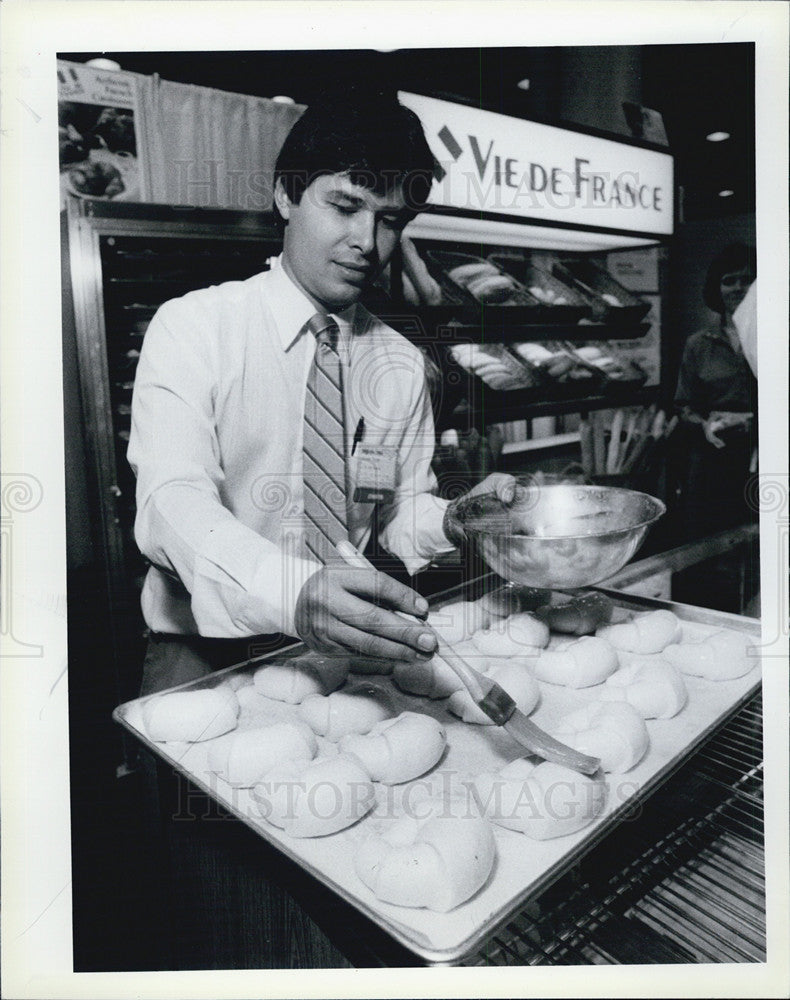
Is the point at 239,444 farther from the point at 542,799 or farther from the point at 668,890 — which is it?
the point at 668,890

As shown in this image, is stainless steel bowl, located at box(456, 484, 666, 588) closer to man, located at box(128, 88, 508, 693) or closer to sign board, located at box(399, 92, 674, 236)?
man, located at box(128, 88, 508, 693)

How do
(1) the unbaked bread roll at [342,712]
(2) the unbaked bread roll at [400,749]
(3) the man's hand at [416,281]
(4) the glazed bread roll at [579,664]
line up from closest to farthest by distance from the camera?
(2) the unbaked bread roll at [400,749], (1) the unbaked bread roll at [342,712], (4) the glazed bread roll at [579,664], (3) the man's hand at [416,281]

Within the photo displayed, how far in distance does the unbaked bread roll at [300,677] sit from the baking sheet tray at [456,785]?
0.02 m

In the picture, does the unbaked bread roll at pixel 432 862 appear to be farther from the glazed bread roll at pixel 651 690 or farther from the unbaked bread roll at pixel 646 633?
the unbaked bread roll at pixel 646 633

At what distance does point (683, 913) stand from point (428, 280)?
1.32 meters

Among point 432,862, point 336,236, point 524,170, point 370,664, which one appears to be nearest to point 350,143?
point 336,236

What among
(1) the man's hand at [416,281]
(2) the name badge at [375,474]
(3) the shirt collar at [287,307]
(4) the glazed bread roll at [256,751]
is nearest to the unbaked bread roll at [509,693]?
(4) the glazed bread roll at [256,751]

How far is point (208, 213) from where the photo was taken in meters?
1.51

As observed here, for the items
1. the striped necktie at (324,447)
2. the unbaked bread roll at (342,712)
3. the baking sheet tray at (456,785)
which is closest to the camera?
the baking sheet tray at (456,785)

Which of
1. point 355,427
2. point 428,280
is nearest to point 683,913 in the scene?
point 355,427

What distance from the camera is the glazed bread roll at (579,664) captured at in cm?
118

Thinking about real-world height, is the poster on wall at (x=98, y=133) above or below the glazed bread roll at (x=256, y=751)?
above

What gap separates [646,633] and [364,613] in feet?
1.99

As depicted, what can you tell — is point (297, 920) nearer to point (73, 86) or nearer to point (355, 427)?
point (355, 427)
